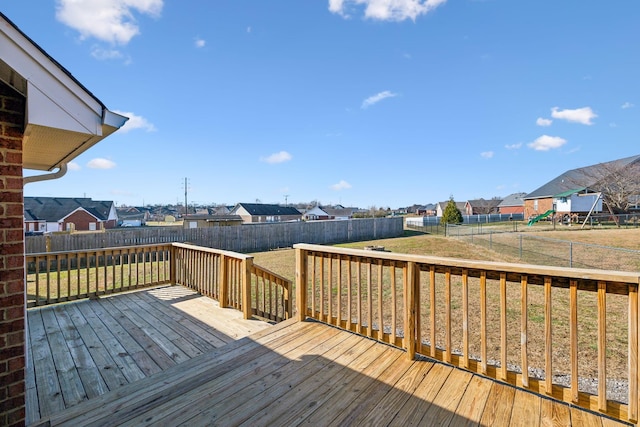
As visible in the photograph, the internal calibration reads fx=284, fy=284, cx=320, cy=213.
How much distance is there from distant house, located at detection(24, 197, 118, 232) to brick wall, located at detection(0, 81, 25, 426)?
34.0m

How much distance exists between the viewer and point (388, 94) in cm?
1482

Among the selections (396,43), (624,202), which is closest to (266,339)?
(396,43)

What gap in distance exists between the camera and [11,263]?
1.77m

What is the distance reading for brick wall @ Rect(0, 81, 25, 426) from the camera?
173 cm

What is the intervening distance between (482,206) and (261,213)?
42.0m

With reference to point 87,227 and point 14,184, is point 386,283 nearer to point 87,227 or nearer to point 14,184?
point 14,184

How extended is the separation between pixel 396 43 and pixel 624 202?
3120cm

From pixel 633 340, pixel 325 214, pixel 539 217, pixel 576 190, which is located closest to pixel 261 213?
pixel 325 214

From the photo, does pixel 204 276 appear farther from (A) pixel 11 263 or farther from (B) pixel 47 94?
(B) pixel 47 94

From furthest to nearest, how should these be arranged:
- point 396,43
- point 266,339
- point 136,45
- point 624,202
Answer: point 624,202 → point 396,43 → point 136,45 → point 266,339

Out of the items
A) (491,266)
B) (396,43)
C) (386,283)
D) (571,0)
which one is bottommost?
Result: (386,283)

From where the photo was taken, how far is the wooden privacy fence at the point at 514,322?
5.99 feet

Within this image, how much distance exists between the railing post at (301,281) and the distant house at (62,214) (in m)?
33.8

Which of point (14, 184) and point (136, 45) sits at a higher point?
point (136, 45)
